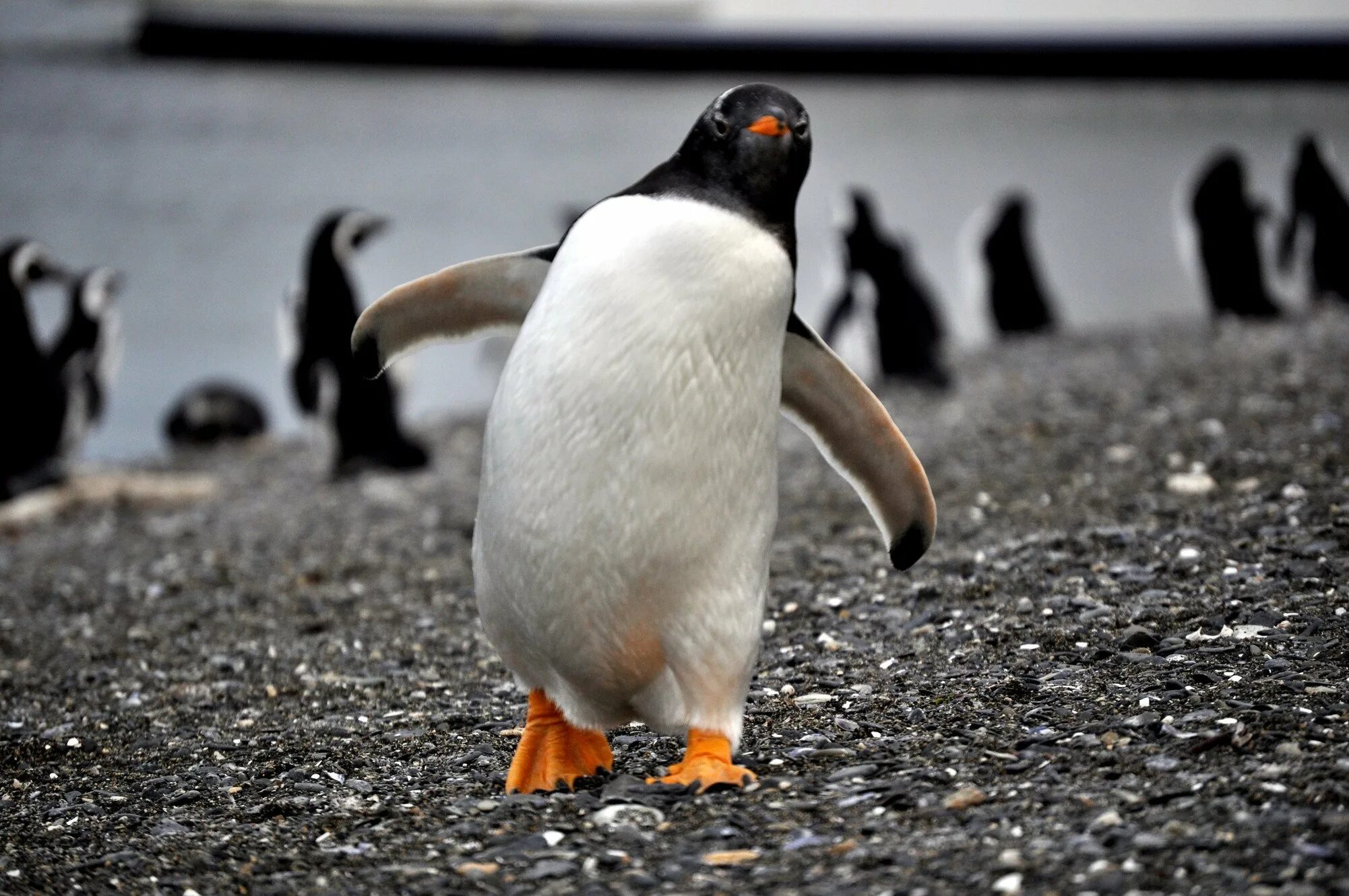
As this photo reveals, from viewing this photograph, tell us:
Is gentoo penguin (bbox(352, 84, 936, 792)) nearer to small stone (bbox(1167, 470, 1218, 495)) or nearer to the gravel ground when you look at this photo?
the gravel ground

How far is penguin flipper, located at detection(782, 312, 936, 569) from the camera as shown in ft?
9.63

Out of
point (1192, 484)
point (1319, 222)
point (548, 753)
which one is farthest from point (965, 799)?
point (1319, 222)

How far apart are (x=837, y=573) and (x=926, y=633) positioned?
0.76 m

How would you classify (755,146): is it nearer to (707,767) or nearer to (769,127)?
(769,127)

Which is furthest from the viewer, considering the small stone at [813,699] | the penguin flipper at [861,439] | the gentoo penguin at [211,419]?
the gentoo penguin at [211,419]

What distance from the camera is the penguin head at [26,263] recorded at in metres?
7.71

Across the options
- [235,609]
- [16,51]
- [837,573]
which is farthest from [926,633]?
[16,51]

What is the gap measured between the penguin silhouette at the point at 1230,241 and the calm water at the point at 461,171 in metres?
2.12

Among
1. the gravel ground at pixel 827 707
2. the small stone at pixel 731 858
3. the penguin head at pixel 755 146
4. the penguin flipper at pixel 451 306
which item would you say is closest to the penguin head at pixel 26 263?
the gravel ground at pixel 827 707

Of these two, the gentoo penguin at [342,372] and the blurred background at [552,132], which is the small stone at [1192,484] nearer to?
the gentoo penguin at [342,372]

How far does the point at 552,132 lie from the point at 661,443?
41.3ft

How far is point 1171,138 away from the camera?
16.5m

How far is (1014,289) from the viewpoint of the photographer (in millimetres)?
12820

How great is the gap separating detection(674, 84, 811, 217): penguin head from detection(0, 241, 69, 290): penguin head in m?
6.15
